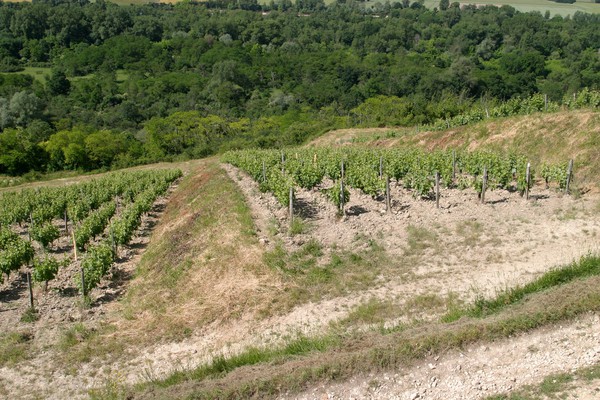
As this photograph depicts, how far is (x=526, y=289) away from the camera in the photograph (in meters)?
10.7

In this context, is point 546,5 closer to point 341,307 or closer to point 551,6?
point 551,6

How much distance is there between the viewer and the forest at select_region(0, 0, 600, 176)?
64250mm

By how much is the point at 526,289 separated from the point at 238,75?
100125mm

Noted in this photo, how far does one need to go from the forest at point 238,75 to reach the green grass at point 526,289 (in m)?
38.9

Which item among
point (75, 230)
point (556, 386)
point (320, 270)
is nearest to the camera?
point (556, 386)

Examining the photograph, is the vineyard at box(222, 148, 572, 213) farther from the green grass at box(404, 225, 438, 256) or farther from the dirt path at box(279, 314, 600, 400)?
the dirt path at box(279, 314, 600, 400)

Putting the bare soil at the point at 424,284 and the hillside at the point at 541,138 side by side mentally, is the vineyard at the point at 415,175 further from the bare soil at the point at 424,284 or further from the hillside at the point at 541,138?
the hillside at the point at 541,138

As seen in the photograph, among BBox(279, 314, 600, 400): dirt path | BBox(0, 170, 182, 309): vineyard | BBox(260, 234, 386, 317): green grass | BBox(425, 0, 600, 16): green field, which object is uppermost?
BBox(425, 0, 600, 16): green field

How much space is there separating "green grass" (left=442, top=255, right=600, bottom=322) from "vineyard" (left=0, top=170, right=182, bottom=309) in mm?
10756

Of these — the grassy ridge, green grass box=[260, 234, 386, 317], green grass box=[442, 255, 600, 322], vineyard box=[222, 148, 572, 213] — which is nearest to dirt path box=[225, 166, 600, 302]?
green grass box=[260, 234, 386, 317]

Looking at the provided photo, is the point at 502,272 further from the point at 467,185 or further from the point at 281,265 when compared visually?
the point at 467,185

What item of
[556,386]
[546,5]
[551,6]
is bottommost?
[556,386]

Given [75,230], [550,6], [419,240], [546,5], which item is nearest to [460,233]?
[419,240]

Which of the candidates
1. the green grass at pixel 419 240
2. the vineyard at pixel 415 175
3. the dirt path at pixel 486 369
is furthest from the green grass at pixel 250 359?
the vineyard at pixel 415 175
